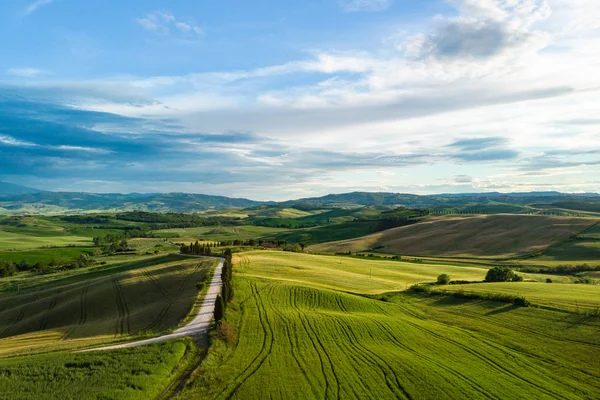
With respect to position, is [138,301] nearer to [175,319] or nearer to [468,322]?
[175,319]

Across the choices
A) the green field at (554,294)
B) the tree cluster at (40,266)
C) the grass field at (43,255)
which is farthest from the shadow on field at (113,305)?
the grass field at (43,255)

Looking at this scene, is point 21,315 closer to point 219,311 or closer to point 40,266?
point 219,311

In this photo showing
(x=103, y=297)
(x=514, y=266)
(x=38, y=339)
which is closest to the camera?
(x=38, y=339)

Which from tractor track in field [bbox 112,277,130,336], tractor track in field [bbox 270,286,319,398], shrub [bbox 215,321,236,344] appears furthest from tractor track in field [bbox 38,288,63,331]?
tractor track in field [bbox 270,286,319,398]

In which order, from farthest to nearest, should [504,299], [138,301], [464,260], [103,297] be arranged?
[464,260] → [103,297] → [138,301] → [504,299]

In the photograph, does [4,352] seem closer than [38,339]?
Yes

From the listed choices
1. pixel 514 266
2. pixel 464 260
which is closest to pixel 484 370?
pixel 514 266

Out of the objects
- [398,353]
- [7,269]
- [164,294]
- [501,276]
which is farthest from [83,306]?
[7,269]
